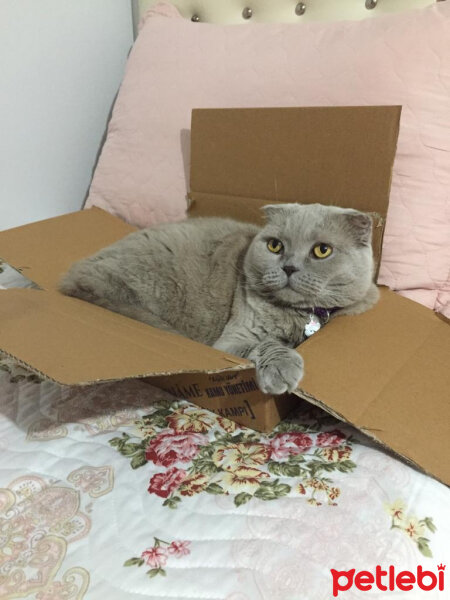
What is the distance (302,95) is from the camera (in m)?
1.27

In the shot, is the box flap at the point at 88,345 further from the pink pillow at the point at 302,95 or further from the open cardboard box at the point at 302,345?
the pink pillow at the point at 302,95

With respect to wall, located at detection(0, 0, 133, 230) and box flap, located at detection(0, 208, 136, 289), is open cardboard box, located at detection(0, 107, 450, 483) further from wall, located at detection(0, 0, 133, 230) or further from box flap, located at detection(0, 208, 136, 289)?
wall, located at detection(0, 0, 133, 230)

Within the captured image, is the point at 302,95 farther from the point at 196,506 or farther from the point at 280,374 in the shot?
the point at 196,506

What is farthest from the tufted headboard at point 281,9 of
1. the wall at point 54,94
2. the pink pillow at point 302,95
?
the wall at point 54,94

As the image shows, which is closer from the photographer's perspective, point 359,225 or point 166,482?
point 166,482

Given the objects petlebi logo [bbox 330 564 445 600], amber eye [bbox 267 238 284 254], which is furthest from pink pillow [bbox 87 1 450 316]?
petlebi logo [bbox 330 564 445 600]

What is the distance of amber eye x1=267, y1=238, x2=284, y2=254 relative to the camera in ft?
3.38

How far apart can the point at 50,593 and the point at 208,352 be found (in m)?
0.43

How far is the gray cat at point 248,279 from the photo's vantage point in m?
0.98

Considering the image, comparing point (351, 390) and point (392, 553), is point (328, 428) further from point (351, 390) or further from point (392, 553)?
point (392, 553)

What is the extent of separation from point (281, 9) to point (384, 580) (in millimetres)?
1622

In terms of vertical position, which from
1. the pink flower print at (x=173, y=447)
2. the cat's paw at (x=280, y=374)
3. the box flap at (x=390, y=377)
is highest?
the cat's paw at (x=280, y=374)

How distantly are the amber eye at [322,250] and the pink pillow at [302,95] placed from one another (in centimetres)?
29

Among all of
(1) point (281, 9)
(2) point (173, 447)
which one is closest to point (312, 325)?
(2) point (173, 447)
